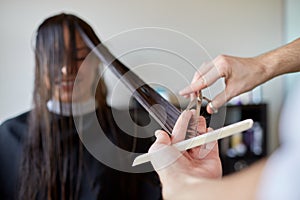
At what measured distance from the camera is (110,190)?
0.95 metres

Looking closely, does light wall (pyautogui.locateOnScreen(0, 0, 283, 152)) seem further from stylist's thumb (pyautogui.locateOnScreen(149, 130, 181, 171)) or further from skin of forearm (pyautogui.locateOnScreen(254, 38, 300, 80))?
stylist's thumb (pyautogui.locateOnScreen(149, 130, 181, 171))

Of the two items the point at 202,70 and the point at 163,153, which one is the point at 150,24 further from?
the point at 163,153

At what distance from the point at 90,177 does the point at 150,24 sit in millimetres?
1014

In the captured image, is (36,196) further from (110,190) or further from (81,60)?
(81,60)

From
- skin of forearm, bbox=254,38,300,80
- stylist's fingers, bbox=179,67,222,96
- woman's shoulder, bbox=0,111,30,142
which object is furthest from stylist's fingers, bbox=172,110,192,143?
woman's shoulder, bbox=0,111,30,142

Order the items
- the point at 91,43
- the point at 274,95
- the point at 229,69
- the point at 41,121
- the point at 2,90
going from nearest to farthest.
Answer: the point at 229,69
the point at 91,43
the point at 41,121
the point at 2,90
the point at 274,95

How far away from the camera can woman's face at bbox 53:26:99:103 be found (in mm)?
893

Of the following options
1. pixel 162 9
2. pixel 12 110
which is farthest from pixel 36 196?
pixel 162 9

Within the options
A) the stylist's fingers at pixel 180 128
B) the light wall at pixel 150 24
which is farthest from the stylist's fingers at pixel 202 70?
the light wall at pixel 150 24

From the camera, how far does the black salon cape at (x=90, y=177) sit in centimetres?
95

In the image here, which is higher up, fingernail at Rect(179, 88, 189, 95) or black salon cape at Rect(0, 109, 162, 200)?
fingernail at Rect(179, 88, 189, 95)

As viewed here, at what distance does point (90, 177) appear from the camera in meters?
0.96

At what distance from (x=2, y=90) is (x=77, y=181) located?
817 mm

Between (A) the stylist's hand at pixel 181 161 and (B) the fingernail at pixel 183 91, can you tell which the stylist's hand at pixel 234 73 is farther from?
(A) the stylist's hand at pixel 181 161
